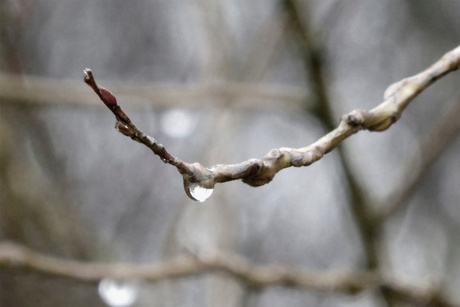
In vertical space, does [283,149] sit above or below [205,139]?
below

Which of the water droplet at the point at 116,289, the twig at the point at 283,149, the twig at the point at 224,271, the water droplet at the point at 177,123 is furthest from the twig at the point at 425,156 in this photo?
the twig at the point at 283,149

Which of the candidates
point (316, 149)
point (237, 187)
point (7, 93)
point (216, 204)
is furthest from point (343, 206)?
point (316, 149)

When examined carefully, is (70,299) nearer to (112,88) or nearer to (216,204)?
(216,204)

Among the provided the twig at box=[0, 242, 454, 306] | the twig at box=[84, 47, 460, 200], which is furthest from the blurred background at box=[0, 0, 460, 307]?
the twig at box=[84, 47, 460, 200]

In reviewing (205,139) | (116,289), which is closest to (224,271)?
(116,289)

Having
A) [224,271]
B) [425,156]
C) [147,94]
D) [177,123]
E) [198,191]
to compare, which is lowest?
[198,191]

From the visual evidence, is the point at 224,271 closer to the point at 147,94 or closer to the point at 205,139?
the point at 147,94

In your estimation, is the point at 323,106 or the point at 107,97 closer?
the point at 107,97
